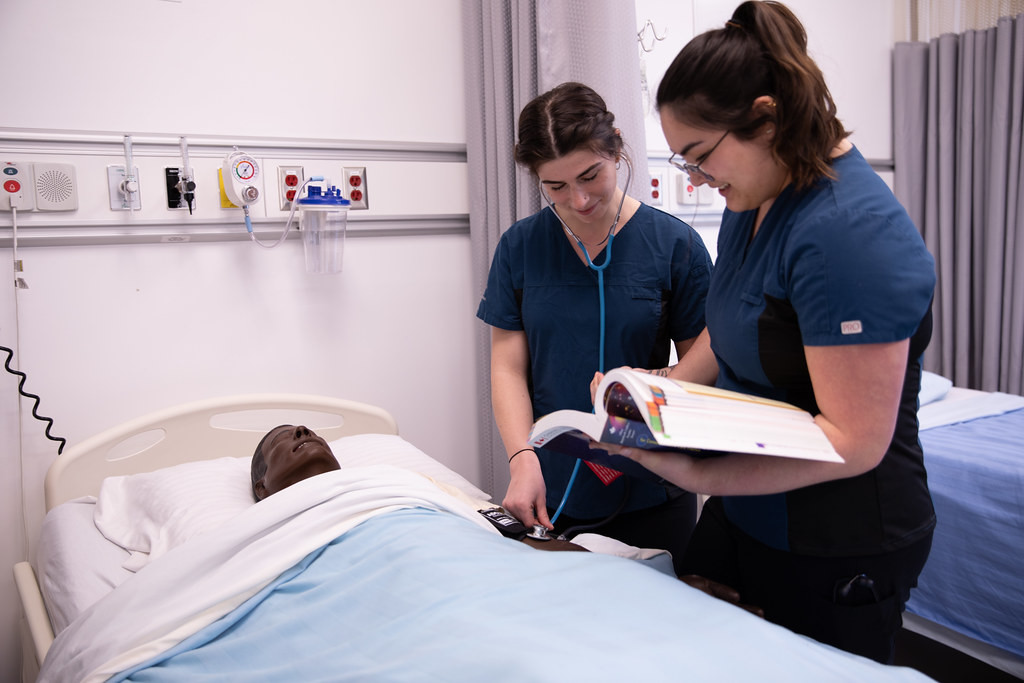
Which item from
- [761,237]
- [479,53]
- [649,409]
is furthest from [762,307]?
[479,53]

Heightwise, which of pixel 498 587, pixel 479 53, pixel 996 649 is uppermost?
pixel 479 53

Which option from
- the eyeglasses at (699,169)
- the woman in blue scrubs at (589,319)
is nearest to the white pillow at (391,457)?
the woman in blue scrubs at (589,319)

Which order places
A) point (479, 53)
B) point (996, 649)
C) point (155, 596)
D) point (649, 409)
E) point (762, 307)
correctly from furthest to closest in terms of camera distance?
point (479, 53)
point (996, 649)
point (155, 596)
point (762, 307)
point (649, 409)

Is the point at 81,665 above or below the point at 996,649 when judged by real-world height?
above

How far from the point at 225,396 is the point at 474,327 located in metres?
0.81

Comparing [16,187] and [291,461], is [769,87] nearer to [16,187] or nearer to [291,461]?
[291,461]

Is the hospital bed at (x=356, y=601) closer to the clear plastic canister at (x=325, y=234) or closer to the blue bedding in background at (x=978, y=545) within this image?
the clear plastic canister at (x=325, y=234)

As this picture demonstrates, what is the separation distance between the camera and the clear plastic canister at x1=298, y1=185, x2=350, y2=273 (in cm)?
212

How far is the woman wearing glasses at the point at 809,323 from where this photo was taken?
32.9 inches

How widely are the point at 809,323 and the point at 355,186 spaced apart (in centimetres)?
167

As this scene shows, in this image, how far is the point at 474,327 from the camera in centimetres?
249

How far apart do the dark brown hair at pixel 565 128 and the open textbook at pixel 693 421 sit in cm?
53

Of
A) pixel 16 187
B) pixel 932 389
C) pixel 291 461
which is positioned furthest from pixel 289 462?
pixel 932 389

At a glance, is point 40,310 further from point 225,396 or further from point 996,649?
point 996,649
